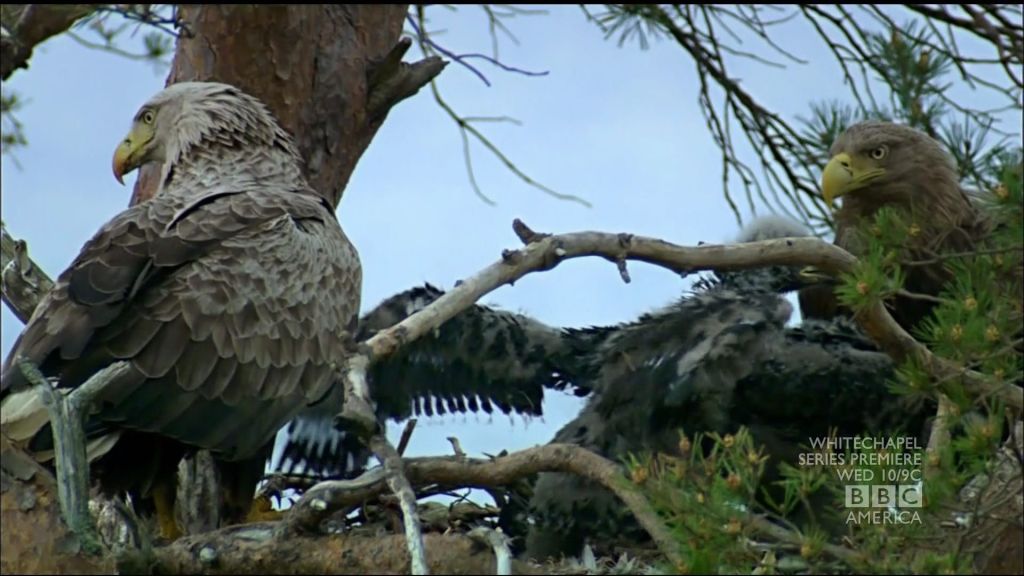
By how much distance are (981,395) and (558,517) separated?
192 cm

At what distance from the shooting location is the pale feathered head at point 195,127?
552 cm

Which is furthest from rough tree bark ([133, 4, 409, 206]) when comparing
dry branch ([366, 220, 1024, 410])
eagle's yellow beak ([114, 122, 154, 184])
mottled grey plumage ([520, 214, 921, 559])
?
dry branch ([366, 220, 1024, 410])

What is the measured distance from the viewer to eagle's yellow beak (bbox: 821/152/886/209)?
6.05 meters

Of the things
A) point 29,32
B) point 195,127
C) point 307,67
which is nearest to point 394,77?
point 307,67

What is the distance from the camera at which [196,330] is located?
458 centimetres

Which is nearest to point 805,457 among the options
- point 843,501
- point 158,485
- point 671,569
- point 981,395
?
point 843,501

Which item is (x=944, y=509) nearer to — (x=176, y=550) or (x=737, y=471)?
(x=737, y=471)

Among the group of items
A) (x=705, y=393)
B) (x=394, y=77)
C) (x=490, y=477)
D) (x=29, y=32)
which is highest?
(x=29, y=32)

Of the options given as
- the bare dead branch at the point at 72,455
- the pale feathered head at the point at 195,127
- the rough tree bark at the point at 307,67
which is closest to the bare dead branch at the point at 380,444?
the bare dead branch at the point at 72,455

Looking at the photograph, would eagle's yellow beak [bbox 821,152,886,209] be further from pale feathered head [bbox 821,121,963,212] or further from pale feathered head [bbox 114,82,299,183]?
pale feathered head [bbox 114,82,299,183]

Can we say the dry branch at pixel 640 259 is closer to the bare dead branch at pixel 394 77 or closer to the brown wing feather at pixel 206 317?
the brown wing feather at pixel 206 317

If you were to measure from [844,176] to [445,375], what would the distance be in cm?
158

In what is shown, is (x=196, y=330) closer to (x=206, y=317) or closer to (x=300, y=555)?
(x=206, y=317)

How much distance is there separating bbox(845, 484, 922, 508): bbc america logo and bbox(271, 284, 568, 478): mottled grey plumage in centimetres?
213
